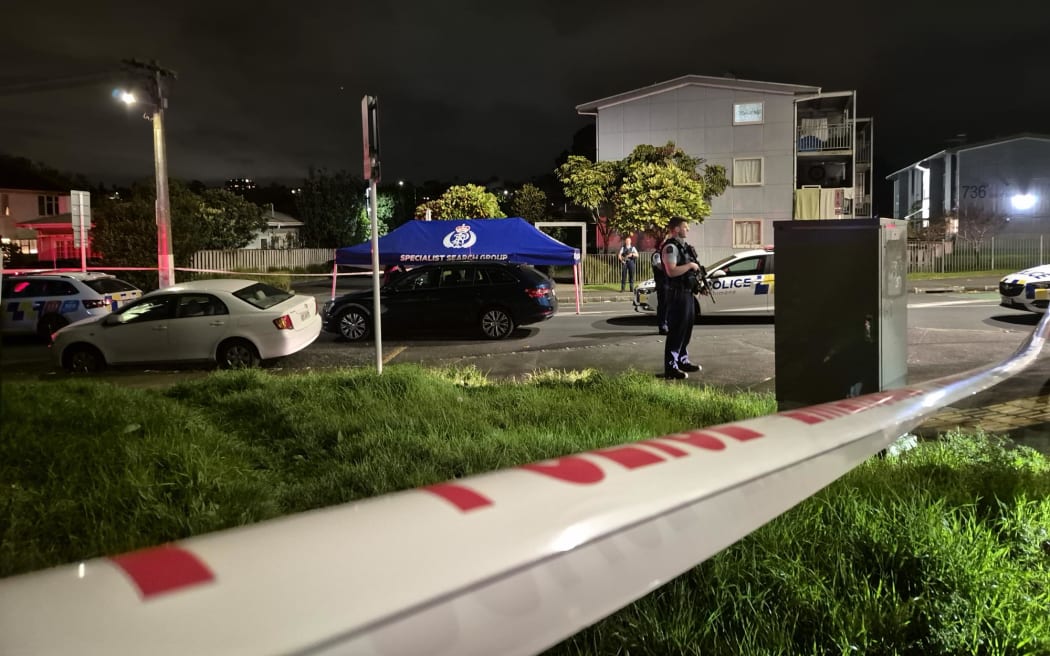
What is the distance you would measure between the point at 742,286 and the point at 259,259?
98.5 feet

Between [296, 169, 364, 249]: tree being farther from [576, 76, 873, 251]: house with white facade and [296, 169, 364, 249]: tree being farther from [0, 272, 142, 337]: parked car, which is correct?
[0, 272, 142, 337]: parked car

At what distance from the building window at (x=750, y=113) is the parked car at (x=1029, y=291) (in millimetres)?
20423

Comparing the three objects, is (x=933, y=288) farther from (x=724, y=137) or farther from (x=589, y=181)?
(x=589, y=181)

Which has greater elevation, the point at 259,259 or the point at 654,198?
the point at 654,198

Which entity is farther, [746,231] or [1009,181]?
[1009,181]

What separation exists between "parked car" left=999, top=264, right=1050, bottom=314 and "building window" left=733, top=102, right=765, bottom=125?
2042 cm

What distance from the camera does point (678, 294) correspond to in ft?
28.4

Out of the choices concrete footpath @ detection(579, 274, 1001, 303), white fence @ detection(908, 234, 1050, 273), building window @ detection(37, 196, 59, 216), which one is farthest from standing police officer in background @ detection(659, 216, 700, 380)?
building window @ detection(37, 196, 59, 216)

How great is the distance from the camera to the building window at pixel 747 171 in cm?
3232

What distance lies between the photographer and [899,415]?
2438mm

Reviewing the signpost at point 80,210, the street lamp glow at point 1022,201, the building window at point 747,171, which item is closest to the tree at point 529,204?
the building window at point 747,171

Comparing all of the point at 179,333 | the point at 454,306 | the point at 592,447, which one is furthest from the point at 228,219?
the point at 592,447

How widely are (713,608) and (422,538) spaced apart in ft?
6.54

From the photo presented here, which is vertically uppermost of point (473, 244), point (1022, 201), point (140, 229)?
point (1022, 201)
